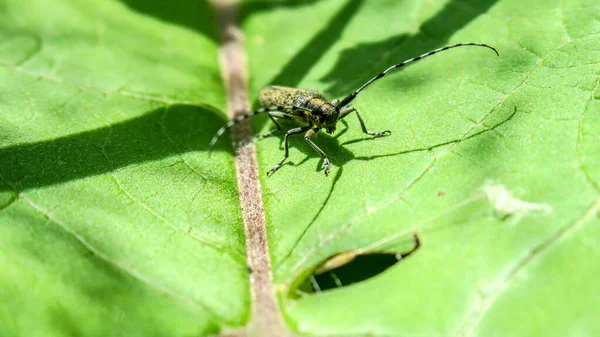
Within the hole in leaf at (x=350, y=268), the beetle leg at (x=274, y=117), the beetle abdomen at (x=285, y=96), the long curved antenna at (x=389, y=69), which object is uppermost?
the long curved antenna at (x=389, y=69)

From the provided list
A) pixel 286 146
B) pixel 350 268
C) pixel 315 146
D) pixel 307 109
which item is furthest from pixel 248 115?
pixel 350 268

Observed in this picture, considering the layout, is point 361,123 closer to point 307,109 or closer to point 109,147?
point 307,109

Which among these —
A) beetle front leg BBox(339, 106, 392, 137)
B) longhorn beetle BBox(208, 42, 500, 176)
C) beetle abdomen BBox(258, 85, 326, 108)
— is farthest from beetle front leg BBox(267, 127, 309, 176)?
beetle front leg BBox(339, 106, 392, 137)

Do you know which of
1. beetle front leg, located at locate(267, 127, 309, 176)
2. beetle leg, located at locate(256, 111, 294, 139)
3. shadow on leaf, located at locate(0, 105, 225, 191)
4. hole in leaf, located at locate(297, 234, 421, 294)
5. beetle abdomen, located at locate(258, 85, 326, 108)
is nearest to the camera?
hole in leaf, located at locate(297, 234, 421, 294)

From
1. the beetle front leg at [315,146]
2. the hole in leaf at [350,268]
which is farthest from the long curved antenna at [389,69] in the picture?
the hole in leaf at [350,268]

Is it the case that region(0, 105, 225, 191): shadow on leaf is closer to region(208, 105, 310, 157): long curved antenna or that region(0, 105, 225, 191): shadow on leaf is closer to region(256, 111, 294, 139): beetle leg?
region(208, 105, 310, 157): long curved antenna

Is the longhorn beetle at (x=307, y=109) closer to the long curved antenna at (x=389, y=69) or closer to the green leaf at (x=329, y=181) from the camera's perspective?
the long curved antenna at (x=389, y=69)
